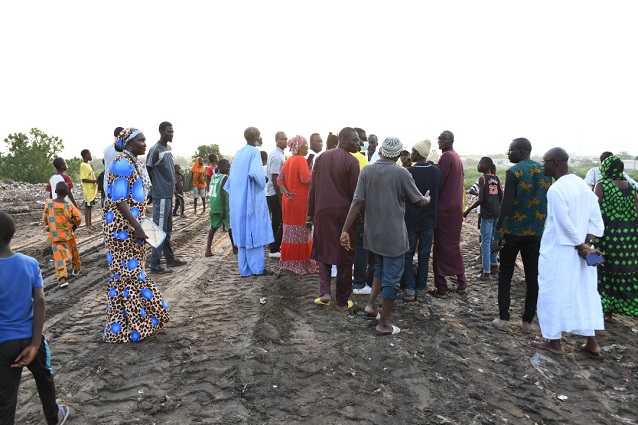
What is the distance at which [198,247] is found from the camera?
963 centimetres

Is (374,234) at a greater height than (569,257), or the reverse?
(374,234)

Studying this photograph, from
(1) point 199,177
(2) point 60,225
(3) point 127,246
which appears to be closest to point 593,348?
(3) point 127,246

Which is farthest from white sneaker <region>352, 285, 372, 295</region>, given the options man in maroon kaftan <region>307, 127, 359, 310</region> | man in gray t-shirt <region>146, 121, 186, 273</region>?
man in gray t-shirt <region>146, 121, 186, 273</region>

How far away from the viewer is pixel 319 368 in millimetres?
4008

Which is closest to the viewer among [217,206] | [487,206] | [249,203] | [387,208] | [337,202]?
[387,208]

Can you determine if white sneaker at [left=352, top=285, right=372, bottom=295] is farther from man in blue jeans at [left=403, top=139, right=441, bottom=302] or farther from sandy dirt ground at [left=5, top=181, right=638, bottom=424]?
man in blue jeans at [left=403, top=139, right=441, bottom=302]

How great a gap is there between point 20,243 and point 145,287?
285 inches

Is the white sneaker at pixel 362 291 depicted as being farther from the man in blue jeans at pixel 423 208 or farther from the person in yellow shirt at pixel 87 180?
the person in yellow shirt at pixel 87 180

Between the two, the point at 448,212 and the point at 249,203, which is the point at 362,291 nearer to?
the point at 448,212

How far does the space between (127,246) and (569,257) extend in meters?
4.44

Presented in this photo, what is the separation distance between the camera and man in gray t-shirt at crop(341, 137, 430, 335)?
4.61 metres

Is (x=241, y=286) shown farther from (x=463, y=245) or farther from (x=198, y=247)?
(x=463, y=245)

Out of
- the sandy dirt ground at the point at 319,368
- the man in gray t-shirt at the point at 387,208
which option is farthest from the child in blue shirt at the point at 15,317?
the man in gray t-shirt at the point at 387,208

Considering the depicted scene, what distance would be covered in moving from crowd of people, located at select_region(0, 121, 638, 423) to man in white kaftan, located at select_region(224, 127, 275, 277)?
17 millimetres
